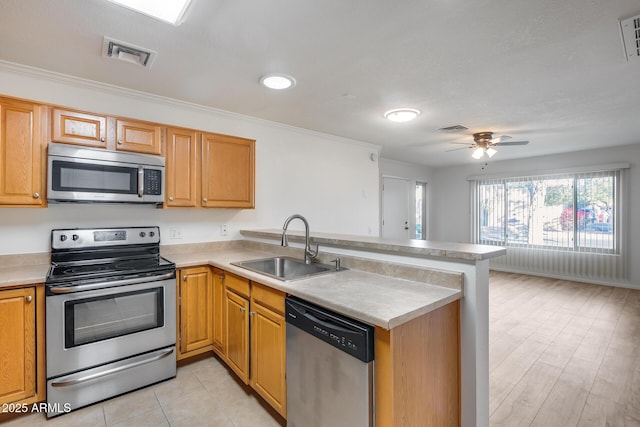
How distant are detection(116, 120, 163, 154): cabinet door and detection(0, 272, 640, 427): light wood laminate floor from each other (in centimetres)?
187

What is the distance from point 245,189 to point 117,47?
1530 mm

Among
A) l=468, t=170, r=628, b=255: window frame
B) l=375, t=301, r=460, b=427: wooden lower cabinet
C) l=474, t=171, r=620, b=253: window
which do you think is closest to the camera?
l=375, t=301, r=460, b=427: wooden lower cabinet

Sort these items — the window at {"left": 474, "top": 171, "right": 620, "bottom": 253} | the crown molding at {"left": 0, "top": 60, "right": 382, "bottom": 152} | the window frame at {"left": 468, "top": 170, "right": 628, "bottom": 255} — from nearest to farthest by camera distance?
1. the crown molding at {"left": 0, "top": 60, "right": 382, "bottom": 152}
2. the window frame at {"left": 468, "top": 170, "right": 628, "bottom": 255}
3. the window at {"left": 474, "top": 171, "right": 620, "bottom": 253}

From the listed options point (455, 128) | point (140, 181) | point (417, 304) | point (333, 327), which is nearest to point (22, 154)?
point (140, 181)

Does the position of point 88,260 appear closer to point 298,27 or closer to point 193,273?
point 193,273

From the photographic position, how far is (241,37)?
1.90m

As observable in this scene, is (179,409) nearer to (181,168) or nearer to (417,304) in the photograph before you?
(417,304)

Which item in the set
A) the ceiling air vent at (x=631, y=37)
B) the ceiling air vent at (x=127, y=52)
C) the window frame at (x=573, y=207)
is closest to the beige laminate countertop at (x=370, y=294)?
the ceiling air vent at (x=127, y=52)

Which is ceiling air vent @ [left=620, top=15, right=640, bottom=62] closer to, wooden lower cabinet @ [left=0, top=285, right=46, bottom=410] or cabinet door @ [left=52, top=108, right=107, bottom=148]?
cabinet door @ [left=52, top=108, right=107, bottom=148]

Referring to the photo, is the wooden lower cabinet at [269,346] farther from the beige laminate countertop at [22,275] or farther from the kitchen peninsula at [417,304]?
the beige laminate countertop at [22,275]

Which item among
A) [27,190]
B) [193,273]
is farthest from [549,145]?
[27,190]

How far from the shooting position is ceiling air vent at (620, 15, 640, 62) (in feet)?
5.71

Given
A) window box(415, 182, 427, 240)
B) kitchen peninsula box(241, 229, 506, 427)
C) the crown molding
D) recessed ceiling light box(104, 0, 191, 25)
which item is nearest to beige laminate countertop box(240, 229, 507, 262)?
kitchen peninsula box(241, 229, 506, 427)

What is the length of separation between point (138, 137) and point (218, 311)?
1.61 m
